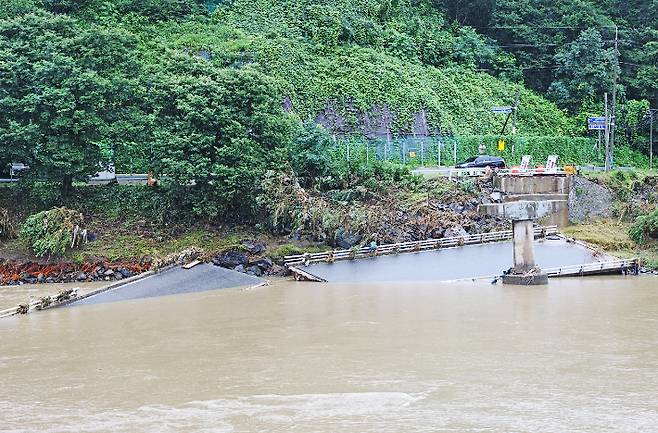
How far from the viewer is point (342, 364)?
60.6ft

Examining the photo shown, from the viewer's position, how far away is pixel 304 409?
15.2 m

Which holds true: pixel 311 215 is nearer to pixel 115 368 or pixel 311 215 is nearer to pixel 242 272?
pixel 242 272

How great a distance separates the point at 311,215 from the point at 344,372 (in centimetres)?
1833

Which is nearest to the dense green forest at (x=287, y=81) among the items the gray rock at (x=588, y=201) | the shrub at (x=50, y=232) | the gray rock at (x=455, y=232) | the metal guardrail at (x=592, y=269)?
the shrub at (x=50, y=232)

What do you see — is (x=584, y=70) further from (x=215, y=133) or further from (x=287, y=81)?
(x=215, y=133)

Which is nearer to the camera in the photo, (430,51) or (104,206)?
(104,206)

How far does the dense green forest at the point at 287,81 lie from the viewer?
117 ft

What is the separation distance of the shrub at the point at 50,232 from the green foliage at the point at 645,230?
22.4 m

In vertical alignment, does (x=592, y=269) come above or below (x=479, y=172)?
below

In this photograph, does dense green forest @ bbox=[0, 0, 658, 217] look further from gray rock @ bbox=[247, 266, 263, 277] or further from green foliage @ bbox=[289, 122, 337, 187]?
gray rock @ bbox=[247, 266, 263, 277]

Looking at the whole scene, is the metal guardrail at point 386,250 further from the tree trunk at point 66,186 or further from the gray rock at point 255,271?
the tree trunk at point 66,186

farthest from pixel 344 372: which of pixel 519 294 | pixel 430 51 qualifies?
pixel 430 51

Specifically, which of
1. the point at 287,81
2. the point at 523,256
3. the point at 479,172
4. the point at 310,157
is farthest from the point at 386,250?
the point at 287,81

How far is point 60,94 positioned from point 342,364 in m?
21.0
